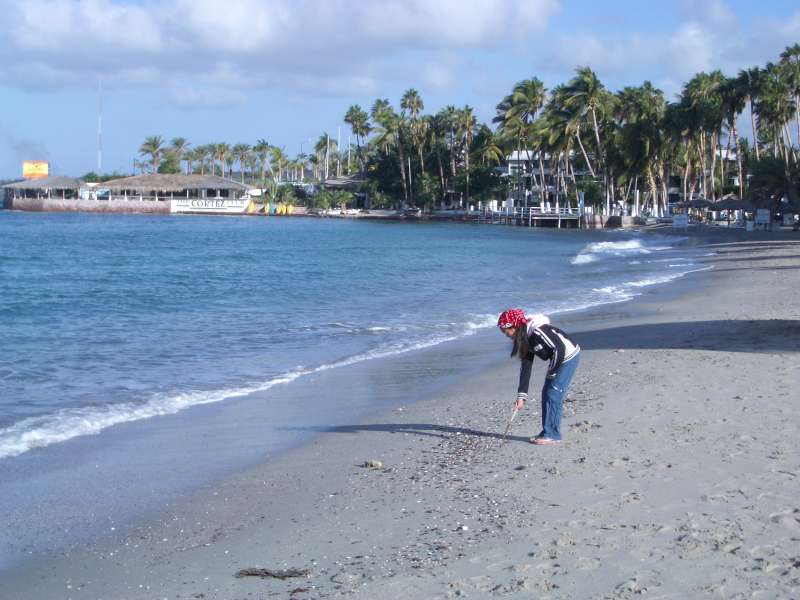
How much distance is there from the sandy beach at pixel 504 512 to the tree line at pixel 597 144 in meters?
58.7

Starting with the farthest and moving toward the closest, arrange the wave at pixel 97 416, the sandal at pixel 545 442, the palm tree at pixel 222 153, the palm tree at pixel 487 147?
the palm tree at pixel 222 153
the palm tree at pixel 487 147
the wave at pixel 97 416
the sandal at pixel 545 442

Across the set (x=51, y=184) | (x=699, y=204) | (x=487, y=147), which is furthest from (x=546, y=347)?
(x=51, y=184)

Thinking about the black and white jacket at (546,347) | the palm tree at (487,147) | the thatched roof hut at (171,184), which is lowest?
the black and white jacket at (546,347)

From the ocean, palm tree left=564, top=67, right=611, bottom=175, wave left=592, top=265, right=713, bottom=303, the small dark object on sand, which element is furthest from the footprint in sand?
palm tree left=564, top=67, right=611, bottom=175

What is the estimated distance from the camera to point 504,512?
631cm

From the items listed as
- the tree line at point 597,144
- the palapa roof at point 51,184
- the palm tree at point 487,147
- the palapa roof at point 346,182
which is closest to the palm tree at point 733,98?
the tree line at point 597,144

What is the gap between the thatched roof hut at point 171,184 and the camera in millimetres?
126188

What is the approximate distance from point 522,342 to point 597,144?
83568 mm

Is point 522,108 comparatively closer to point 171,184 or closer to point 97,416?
point 171,184

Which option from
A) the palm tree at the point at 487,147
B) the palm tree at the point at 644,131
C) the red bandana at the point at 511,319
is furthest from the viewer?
the palm tree at the point at 487,147

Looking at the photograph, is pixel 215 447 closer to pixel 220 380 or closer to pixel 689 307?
pixel 220 380

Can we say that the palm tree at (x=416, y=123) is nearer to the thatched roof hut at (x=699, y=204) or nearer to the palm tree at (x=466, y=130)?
the palm tree at (x=466, y=130)

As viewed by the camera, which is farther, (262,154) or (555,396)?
(262,154)

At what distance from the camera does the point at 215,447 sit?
29.3ft
